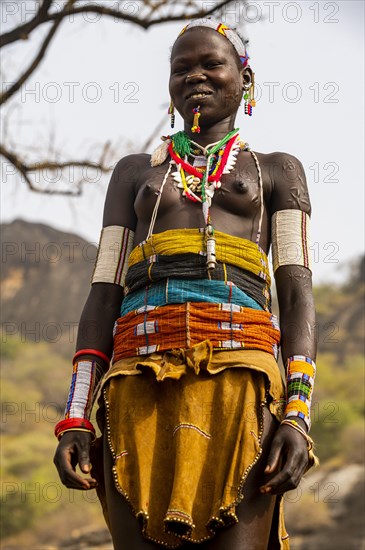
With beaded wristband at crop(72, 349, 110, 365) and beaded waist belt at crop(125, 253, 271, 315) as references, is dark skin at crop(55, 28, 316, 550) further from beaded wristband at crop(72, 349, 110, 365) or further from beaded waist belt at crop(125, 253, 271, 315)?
beaded waist belt at crop(125, 253, 271, 315)

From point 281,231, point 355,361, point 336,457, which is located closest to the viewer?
point 281,231

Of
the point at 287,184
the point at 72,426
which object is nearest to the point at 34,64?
the point at 287,184

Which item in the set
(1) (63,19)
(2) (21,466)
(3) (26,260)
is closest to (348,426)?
(2) (21,466)

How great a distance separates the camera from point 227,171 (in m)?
3.86

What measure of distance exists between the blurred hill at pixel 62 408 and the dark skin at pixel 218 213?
6.55ft

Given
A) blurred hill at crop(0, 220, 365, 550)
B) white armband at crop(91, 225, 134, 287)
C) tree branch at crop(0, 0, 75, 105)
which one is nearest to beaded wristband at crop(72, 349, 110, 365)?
white armband at crop(91, 225, 134, 287)

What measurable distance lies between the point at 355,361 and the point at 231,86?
3061 centimetres

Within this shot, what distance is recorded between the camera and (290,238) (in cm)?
381

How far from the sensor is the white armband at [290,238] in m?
3.80

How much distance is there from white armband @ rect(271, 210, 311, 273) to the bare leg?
0.68m

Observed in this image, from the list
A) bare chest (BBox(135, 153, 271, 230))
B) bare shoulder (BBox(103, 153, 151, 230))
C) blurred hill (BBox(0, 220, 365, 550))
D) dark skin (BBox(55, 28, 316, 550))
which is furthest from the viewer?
blurred hill (BBox(0, 220, 365, 550))

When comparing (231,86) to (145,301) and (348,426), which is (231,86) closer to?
(145,301)

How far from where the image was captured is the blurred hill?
18.0 metres

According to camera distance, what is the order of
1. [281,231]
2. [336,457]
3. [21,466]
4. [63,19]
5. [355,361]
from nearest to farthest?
[281,231]
[63,19]
[336,457]
[21,466]
[355,361]
